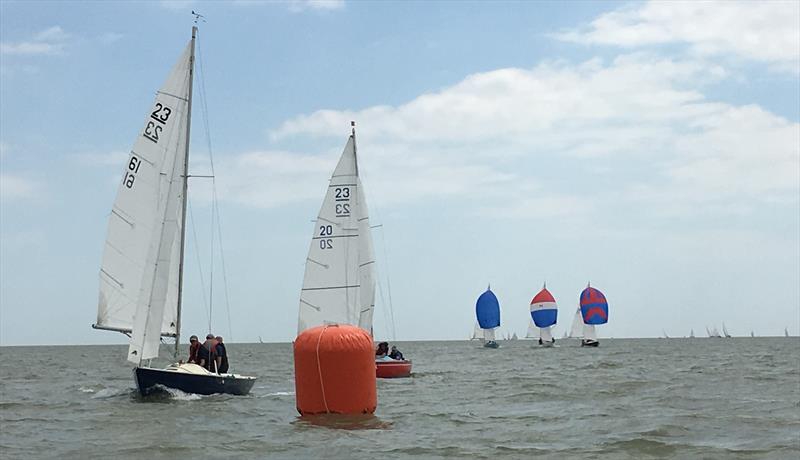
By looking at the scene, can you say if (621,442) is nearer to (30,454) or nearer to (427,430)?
(427,430)

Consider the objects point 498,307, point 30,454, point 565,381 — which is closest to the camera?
point 30,454

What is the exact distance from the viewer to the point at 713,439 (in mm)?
15586

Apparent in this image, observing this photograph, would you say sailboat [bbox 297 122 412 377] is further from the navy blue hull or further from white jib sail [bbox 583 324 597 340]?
white jib sail [bbox 583 324 597 340]

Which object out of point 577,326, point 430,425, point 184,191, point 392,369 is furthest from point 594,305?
point 430,425

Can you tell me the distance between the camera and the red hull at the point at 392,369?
112 feet

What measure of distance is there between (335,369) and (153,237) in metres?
9.16

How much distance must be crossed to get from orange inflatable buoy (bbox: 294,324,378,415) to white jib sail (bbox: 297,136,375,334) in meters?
16.5

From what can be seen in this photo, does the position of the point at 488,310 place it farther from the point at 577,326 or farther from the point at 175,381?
the point at 175,381

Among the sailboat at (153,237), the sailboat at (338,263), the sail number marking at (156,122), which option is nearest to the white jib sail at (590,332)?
the sailboat at (338,263)

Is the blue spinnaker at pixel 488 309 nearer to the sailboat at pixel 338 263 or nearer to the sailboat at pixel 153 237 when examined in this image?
the sailboat at pixel 338 263

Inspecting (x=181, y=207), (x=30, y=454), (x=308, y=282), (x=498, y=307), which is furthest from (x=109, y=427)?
(x=498, y=307)

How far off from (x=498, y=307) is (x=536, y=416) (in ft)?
221

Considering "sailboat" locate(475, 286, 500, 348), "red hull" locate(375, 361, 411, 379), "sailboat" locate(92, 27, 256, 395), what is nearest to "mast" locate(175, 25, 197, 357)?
"sailboat" locate(92, 27, 256, 395)

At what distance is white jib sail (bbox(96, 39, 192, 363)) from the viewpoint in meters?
22.9
